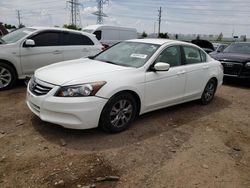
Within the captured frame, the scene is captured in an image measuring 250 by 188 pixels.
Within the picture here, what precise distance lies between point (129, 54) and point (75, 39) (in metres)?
3.40

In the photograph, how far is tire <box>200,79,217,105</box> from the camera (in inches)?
253

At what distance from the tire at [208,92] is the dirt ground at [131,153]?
96 centimetres

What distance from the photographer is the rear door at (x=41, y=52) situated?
698 centimetres

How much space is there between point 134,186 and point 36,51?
5.21 metres

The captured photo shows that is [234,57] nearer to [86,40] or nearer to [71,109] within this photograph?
[86,40]

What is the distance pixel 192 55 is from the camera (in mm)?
5984

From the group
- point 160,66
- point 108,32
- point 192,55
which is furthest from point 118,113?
point 108,32

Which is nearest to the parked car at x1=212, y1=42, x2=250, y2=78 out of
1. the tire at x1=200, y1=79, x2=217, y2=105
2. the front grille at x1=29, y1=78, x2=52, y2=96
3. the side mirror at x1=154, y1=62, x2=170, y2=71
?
the tire at x1=200, y1=79, x2=217, y2=105

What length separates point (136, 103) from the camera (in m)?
4.65

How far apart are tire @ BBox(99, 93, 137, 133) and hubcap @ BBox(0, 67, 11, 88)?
3.70 metres

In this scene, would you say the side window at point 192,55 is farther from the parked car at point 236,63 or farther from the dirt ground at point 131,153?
the parked car at point 236,63

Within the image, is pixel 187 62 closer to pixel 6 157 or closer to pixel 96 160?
pixel 96 160

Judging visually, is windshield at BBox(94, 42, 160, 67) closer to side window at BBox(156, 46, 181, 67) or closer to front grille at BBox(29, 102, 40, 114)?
side window at BBox(156, 46, 181, 67)

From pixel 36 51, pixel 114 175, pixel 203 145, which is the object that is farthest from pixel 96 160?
pixel 36 51
